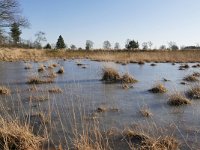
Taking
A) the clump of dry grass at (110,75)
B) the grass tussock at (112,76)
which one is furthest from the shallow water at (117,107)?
the clump of dry grass at (110,75)

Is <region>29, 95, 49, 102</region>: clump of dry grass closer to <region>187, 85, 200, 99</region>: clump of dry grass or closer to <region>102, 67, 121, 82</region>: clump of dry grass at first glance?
<region>187, 85, 200, 99</region>: clump of dry grass

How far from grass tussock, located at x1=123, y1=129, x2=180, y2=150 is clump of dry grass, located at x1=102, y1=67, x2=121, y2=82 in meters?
8.20

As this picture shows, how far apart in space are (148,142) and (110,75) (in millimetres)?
9088

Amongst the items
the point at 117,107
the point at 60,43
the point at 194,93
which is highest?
the point at 60,43

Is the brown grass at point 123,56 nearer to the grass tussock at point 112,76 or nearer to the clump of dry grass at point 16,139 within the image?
the grass tussock at point 112,76

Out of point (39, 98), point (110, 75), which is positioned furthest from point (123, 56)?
point (39, 98)

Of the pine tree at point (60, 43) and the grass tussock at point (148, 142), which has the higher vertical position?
the pine tree at point (60, 43)

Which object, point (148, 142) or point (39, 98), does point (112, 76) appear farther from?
point (148, 142)

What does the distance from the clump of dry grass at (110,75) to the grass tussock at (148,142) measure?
26.9 feet

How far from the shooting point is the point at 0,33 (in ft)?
114

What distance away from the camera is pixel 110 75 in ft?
45.6

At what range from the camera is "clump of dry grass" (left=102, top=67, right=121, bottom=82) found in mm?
13789

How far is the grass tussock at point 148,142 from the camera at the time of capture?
15.6ft

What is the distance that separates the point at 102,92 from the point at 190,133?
5028 millimetres
